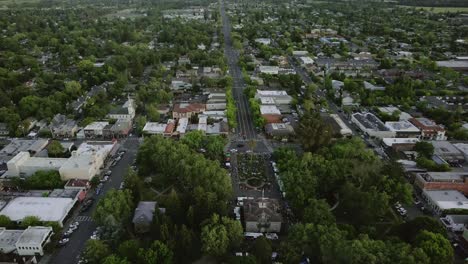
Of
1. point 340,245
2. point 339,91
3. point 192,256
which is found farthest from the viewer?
point 339,91

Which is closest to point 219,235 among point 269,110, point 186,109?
point 186,109

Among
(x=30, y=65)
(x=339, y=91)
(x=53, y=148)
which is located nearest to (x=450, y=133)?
(x=339, y=91)

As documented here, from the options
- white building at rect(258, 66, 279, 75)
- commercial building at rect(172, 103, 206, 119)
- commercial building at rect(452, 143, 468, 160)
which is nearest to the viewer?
commercial building at rect(452, 143, 468, 160)

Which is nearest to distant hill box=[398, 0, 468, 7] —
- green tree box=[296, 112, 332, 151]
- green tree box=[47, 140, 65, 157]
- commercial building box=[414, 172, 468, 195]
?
green tree box=[296, 112, 332, 151]

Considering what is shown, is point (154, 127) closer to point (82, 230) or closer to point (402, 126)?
point (82, 230)

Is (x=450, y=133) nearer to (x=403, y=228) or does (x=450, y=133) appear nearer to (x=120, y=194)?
(x=403, y=228)

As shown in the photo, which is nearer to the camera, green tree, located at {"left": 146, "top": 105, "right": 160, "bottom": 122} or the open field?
green tree, located at {"left": 146, "top": 105, "right": 160, "bottom": 122}

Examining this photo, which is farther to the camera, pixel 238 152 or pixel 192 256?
pixel 238 152

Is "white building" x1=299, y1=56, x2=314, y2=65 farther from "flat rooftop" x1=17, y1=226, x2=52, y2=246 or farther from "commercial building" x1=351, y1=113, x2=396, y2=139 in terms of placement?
"flat rooftop" x1=17, y1=226, x2=52, y2=246
